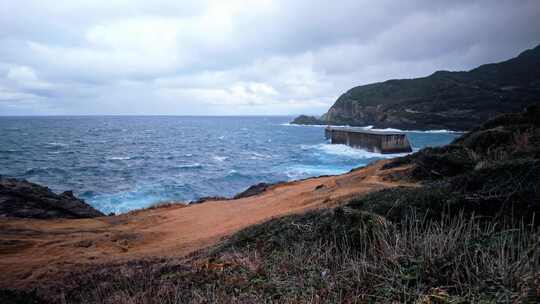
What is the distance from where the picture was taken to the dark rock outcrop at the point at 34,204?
13.3 metres

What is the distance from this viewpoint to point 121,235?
10.6 metres

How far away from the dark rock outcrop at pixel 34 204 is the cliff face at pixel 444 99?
78.2 m

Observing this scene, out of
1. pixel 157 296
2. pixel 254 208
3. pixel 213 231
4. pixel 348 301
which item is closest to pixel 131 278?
pixel 157 296

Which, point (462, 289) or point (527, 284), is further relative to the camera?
point (462, 289)

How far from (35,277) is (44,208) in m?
9.54

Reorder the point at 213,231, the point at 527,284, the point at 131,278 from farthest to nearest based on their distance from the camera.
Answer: the point at 213,231, the point at 131,278, the point at 527,284

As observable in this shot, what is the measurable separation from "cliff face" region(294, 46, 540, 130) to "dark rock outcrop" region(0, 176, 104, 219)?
Result: 257 ft

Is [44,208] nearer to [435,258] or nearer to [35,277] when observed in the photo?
[35,277]

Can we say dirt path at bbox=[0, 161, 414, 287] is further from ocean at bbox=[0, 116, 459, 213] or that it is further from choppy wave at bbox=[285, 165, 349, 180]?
choppy wave at bbox=[285, 165, 349, 180]

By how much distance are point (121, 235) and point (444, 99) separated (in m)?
99.8

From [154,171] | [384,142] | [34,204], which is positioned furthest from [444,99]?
[34,204]

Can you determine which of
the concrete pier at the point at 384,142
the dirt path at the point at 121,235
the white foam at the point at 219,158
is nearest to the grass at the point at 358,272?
the dirt path at the point at 121,235

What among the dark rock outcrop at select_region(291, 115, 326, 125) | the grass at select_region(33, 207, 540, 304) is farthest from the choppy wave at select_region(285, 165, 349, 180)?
the dark rock outcrop at select_region(291, 115, 326, 125)

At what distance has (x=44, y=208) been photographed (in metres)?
14.1
